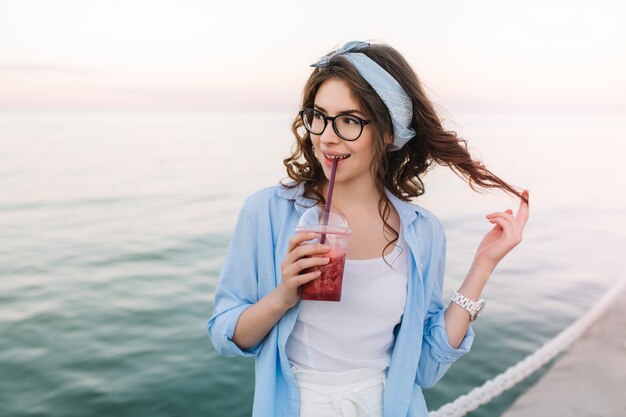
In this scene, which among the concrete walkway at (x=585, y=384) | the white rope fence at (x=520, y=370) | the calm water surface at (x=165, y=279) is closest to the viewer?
the concrete walkway at (x=585, y=384)

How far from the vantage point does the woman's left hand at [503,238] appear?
7.32 ft

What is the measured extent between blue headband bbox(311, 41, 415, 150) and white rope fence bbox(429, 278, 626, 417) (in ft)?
10.2

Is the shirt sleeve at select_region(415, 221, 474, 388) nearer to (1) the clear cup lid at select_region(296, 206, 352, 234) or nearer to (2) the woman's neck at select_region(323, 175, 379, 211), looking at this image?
(2) the woman's neck at select_region(323, 175, 379, 211)

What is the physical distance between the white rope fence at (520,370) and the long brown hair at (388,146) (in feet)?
9.32

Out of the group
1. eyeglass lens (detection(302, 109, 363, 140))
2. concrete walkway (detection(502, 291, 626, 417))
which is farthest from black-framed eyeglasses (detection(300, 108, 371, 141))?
concrete walkway (detection(502, 291, 626, 417))

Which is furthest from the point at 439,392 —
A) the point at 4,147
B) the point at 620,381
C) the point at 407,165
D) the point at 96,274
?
the point at 4,147

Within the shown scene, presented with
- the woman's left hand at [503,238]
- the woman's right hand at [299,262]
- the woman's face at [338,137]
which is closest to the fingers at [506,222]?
the woman's left hand at [503,238]

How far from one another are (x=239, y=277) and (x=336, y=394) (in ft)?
1.61

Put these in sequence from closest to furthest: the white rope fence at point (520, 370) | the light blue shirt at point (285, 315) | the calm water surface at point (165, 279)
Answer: the light blue shirt at point (285, 315) < the white rope fence at point (520, 370) < the calm water surface at point (165, 279)

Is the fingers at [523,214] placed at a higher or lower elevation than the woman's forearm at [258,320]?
higher

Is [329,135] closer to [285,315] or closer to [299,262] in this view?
[299,262]

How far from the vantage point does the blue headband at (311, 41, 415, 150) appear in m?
2.09

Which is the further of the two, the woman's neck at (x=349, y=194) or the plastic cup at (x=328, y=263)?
the woman's neck at (x=349, y=194)

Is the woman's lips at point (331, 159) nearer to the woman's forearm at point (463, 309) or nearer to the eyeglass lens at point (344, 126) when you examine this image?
the eyeglass lens at point (344, 126)
